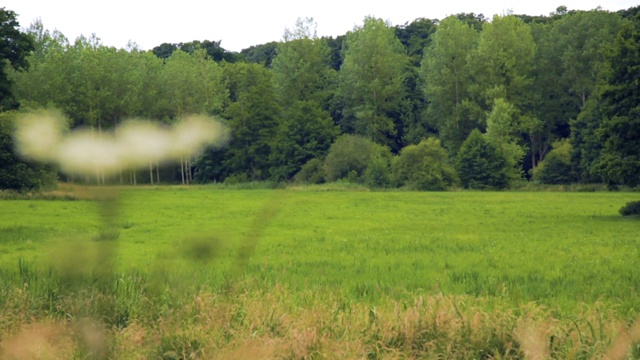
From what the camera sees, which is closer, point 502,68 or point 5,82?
point 5,82

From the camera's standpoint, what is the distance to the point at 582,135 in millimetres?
55594

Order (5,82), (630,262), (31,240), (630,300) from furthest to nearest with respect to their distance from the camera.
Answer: (5,82) < (31,240) < (630,262) < (630,300)

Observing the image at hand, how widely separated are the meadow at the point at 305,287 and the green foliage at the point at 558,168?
3277 centimetres

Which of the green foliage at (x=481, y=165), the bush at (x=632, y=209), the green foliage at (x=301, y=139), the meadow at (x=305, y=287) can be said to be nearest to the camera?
the meadow at (x=305, y=287)

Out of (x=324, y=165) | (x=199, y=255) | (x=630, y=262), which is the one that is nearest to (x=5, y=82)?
(x=630, y=262)

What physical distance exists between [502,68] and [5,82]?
161 ft

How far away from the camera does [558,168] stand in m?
57.4

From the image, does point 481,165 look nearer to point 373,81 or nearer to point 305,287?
point 373,81

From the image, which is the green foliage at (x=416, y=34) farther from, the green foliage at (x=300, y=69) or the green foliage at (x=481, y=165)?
the green foliage at (x=481, y=165)

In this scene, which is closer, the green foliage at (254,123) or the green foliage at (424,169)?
the green foliage at (424,169)

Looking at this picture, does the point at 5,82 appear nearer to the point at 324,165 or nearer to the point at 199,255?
the point at 199,255

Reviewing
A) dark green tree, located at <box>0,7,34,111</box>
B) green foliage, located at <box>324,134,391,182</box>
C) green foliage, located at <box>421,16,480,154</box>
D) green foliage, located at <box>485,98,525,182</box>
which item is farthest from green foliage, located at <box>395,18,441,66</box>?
dark green tree, located at <box>0,7,34,111</box>

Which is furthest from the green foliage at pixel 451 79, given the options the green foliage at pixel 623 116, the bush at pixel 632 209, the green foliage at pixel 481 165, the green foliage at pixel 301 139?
the green foliage at pixel 623 116

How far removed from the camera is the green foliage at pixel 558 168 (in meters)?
57.2
